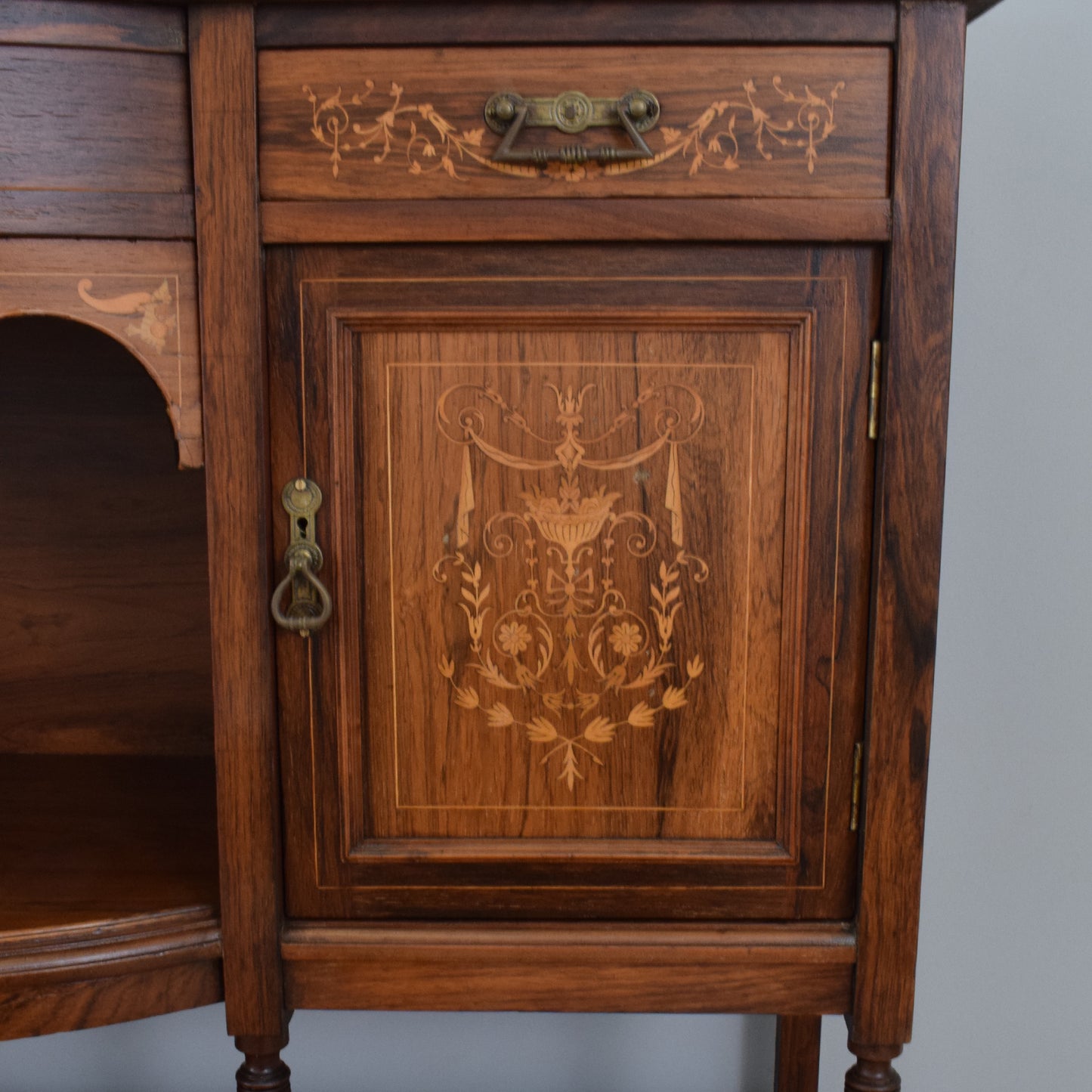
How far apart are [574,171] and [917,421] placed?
0.29 meters

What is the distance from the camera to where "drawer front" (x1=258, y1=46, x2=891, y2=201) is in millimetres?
672

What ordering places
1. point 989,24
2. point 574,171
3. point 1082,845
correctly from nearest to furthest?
point 574,171
point 989,24
point 1082,845

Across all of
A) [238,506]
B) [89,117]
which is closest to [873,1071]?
[238,506]

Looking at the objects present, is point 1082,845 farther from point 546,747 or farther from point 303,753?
point 303,753

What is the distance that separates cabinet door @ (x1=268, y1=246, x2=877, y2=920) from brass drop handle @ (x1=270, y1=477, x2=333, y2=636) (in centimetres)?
1

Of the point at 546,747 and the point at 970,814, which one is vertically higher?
the point at 546,747

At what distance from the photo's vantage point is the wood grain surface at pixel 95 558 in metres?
1.10

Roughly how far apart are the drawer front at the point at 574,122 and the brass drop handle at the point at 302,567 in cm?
21

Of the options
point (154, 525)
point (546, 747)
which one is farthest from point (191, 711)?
point (546, 747)

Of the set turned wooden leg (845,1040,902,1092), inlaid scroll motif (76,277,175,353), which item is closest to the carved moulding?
inlaid scroll motif (76,277,175,353)

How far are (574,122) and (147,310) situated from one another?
0.32m

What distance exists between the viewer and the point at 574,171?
68 cm

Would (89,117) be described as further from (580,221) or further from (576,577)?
(576,577)

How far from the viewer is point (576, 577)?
2.38 ft
